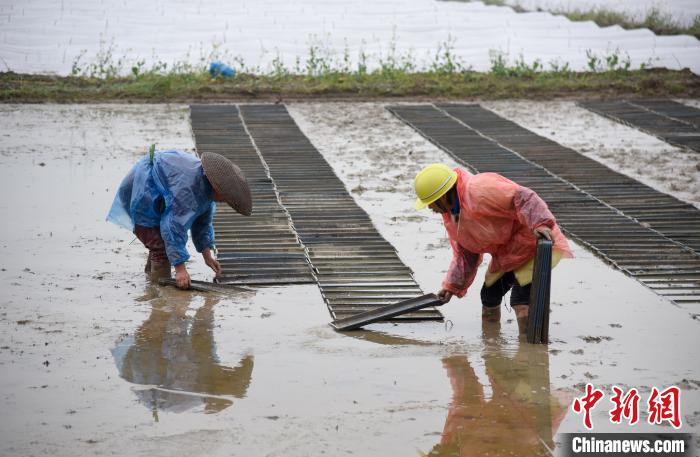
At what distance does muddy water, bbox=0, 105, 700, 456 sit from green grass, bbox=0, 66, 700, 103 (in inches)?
205

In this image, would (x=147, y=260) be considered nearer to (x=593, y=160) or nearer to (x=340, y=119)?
(x=593, y=160)

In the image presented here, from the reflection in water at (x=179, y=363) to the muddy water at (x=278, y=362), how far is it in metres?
0.01

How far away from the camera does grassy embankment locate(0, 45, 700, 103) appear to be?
12234 mm

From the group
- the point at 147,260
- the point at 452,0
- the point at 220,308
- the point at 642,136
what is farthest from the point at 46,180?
the point at 452,0

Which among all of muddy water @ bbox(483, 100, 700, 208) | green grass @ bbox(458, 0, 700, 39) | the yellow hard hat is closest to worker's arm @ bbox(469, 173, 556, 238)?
the yellow hard hat

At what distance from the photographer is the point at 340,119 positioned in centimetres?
1135

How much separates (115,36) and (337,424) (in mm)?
11049

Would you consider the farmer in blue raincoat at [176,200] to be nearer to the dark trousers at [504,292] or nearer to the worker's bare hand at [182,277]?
the worker's bare hand at [182,277]

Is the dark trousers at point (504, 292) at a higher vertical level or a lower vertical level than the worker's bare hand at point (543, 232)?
lower

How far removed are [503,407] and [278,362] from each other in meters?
1.10

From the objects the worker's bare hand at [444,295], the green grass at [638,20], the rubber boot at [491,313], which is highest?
the green grass at [638,20]

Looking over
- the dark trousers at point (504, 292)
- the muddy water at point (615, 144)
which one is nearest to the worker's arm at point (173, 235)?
the dark trousers at point (504, 292)

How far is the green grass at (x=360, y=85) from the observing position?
1223 cm

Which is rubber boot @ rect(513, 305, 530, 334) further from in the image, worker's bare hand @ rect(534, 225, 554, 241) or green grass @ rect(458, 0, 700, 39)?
green grass @ rect(458, 0, 700, 39)
